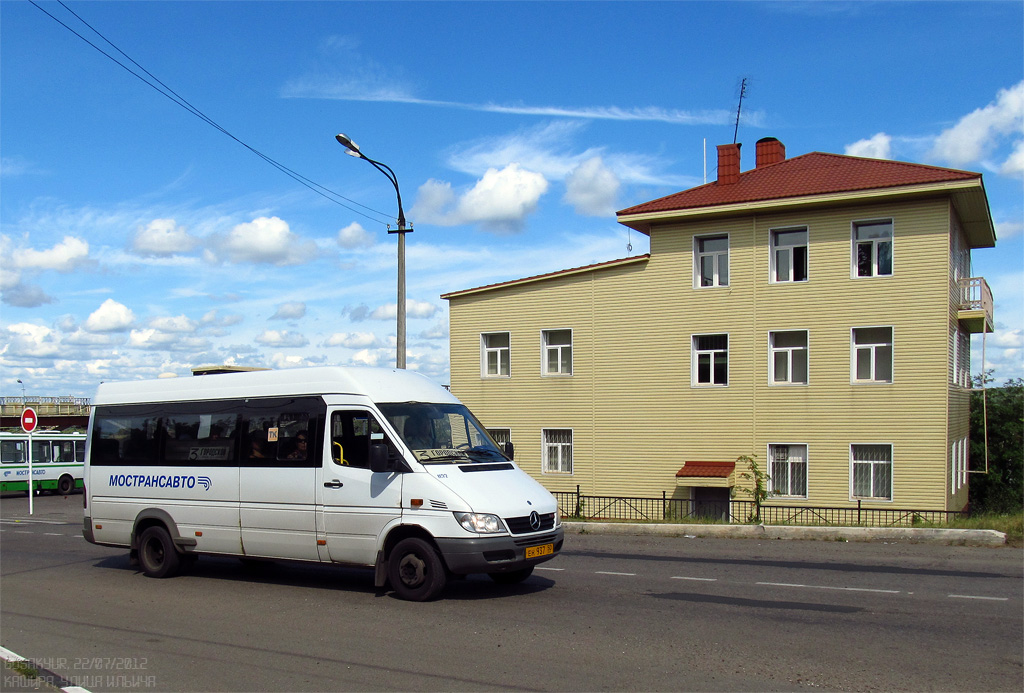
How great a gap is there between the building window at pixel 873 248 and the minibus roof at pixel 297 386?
703 inches

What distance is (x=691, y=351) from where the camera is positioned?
27297mm

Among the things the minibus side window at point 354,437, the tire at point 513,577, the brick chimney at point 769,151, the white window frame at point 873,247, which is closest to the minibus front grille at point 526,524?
the tire at point 513,577

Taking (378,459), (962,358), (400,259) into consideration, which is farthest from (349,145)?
(962,358)

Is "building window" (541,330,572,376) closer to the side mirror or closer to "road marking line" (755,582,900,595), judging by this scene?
"road marking line" (755,582,900,595)

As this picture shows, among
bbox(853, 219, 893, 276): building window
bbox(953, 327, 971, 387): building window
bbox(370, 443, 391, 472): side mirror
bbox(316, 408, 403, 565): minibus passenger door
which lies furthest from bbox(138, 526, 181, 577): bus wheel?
bbox(953, 327, 971, 387): building window

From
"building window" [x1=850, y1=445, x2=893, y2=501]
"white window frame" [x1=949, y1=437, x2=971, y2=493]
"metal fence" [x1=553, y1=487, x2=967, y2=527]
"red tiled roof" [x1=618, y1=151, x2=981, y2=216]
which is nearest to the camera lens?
"metal fence" [x1=553, y1=487, x2=967, y2=527]

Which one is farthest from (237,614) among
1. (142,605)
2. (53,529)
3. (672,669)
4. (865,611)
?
(53,529)

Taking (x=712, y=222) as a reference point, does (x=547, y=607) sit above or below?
below

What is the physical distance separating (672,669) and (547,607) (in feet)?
8.83

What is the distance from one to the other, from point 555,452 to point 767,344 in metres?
8.12

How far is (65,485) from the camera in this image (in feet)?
126

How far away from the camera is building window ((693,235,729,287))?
2711 cm

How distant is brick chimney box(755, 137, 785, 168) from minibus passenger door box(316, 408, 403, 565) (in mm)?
23937

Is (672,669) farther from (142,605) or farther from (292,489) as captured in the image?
(142,605)
